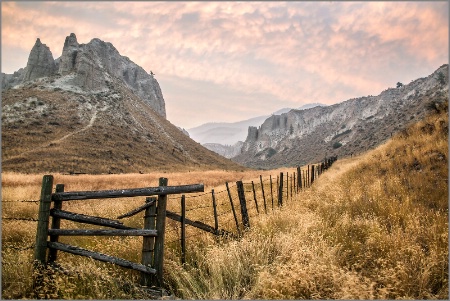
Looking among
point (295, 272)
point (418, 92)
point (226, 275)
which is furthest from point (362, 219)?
point (418, 92)

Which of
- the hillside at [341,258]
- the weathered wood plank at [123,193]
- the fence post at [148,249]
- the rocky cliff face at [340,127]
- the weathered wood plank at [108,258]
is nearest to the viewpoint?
the hillside at [341,258]

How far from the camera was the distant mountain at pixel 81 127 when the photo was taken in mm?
55969

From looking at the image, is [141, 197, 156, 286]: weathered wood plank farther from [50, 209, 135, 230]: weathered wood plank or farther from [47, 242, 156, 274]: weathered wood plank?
[50, 209, 135, 230]: weathered wood plank

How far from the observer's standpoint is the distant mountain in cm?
5597

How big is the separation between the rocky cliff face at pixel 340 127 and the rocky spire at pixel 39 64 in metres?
99.5

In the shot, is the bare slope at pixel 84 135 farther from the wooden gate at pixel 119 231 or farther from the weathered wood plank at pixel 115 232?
the weathered wood plank at pixel 115 232

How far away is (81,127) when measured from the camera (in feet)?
237

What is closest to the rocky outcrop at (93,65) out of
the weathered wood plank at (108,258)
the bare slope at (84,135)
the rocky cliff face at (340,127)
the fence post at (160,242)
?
the bare slope at (84,135)

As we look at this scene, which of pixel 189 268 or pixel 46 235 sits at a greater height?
pixel 46 235

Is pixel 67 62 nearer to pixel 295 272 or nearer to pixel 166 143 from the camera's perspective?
pixel 166 143

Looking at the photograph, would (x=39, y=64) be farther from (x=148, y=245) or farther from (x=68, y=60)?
(x=148, y=245)

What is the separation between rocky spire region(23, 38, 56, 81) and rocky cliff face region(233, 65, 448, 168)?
99.5 m

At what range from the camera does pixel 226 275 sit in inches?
206

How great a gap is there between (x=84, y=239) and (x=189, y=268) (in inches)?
136
